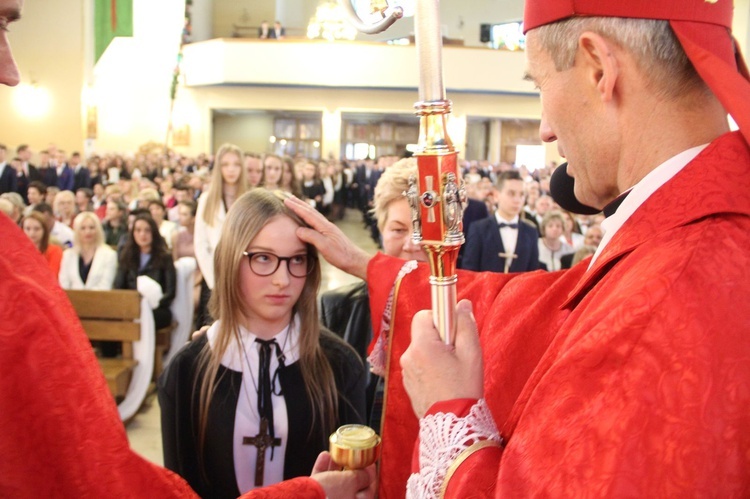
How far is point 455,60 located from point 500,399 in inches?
766

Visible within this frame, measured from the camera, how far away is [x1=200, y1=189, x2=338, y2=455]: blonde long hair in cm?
192

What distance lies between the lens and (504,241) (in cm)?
531

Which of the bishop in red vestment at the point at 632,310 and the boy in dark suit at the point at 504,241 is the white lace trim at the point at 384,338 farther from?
the boy in dark suit at the point at 504,241

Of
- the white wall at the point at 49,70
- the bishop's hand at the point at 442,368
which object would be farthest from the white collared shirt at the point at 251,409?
the white wall at the point at 49,70

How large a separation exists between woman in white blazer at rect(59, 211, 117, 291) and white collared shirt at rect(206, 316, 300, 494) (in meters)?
3.61

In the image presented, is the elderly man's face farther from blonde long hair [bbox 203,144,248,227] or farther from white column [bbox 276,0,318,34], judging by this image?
white column [bbox 276,0,318,34]

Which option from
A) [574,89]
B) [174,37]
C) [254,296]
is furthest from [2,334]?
[174,37]

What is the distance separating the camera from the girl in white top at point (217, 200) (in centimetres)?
482

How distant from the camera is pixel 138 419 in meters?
4.64

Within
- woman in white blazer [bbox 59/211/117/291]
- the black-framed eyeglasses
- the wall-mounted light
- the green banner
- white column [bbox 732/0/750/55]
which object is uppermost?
white column [bbox 732/0/750/55]

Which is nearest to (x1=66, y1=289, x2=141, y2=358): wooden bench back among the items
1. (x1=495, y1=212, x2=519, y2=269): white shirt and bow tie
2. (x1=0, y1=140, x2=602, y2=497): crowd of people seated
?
(x1=0, y1=140, x2=602, y2=497): crowd of people seated

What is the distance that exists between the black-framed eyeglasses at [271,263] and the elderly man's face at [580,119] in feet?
3.17

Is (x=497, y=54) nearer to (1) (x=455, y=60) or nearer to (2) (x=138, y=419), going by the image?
(1) (x=455, y=60)

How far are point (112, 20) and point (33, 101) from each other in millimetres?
13231
